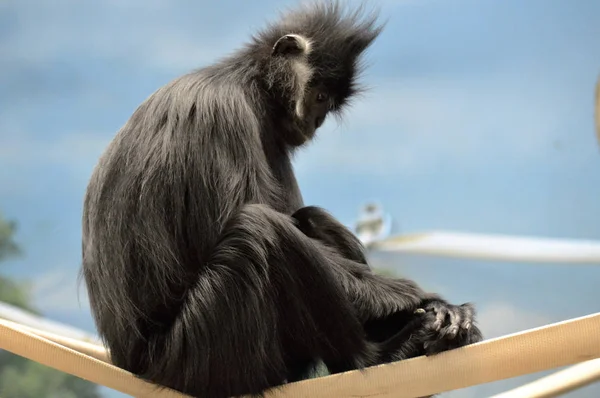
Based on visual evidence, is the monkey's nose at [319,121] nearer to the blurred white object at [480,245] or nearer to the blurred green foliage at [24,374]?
the blurred white object at [480,245]

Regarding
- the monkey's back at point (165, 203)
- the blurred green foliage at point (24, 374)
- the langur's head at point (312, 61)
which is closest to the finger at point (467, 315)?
the monkey's back at point (165, 203)

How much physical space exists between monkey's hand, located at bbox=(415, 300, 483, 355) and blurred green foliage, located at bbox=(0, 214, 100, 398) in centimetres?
579

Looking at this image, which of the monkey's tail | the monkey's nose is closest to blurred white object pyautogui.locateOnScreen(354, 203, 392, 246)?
the monkey's nose

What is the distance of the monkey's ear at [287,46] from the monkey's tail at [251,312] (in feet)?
3.13

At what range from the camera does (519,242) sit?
19.8 ft

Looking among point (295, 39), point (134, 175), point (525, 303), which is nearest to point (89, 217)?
point (134, 175)

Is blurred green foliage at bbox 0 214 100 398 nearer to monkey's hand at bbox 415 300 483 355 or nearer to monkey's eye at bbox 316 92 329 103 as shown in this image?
monkey's eye at bbox 316 92 329 103

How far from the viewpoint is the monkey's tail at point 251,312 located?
206 centimetres

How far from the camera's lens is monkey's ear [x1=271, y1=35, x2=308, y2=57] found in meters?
2.85

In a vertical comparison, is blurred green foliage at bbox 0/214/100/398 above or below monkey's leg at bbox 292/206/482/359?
below

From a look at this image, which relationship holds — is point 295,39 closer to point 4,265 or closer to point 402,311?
A: point 402,311

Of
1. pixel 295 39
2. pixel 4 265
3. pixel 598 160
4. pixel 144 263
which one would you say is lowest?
pixel 4 265

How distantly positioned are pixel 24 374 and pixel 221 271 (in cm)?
595

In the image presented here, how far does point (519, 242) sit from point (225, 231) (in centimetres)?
448
